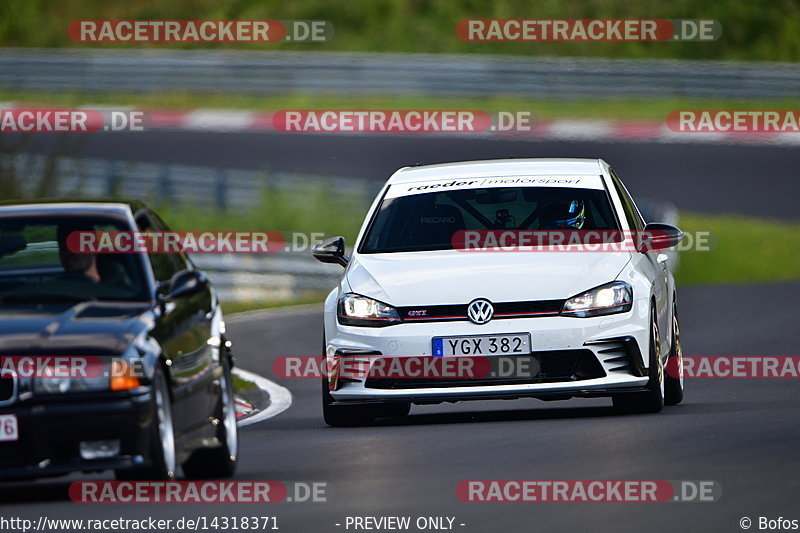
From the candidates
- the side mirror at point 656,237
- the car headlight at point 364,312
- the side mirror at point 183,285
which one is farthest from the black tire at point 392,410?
the side mirror at point 183,285

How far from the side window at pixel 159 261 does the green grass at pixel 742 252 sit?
1484 centimetres

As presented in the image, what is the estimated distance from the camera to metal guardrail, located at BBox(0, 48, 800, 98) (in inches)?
1446

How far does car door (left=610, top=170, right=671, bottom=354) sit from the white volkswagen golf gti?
0.03 metres

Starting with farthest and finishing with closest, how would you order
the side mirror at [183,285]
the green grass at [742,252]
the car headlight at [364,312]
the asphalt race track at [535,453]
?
the green grass at [742,252]
the car headlight at [364,312]
the side mirror at [183,285]
the asphalt race track at [535,453]

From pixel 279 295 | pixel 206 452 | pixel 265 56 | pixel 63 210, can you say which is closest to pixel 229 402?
pixel 206 452

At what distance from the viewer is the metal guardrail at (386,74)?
120 feet

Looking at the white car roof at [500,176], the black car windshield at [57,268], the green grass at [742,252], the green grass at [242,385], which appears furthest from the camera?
the green grass at [742,252]

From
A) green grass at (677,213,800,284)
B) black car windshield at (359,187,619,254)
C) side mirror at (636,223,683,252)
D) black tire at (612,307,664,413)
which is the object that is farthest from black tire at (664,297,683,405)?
green grass at (677,213,800,284)

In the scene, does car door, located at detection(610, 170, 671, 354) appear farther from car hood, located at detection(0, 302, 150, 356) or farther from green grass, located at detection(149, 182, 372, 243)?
green grass, located at detection(149, 182, 372, 243)

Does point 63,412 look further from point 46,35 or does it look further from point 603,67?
point 46,35

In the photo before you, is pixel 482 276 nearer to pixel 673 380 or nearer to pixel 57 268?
pixel 673 380

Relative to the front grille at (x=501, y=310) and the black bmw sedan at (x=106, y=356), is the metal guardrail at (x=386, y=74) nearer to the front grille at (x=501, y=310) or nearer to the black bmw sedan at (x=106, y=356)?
the front grille at (x=501, y=310)

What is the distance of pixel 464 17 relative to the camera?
153 ft

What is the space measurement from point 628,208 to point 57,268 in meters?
4.57
